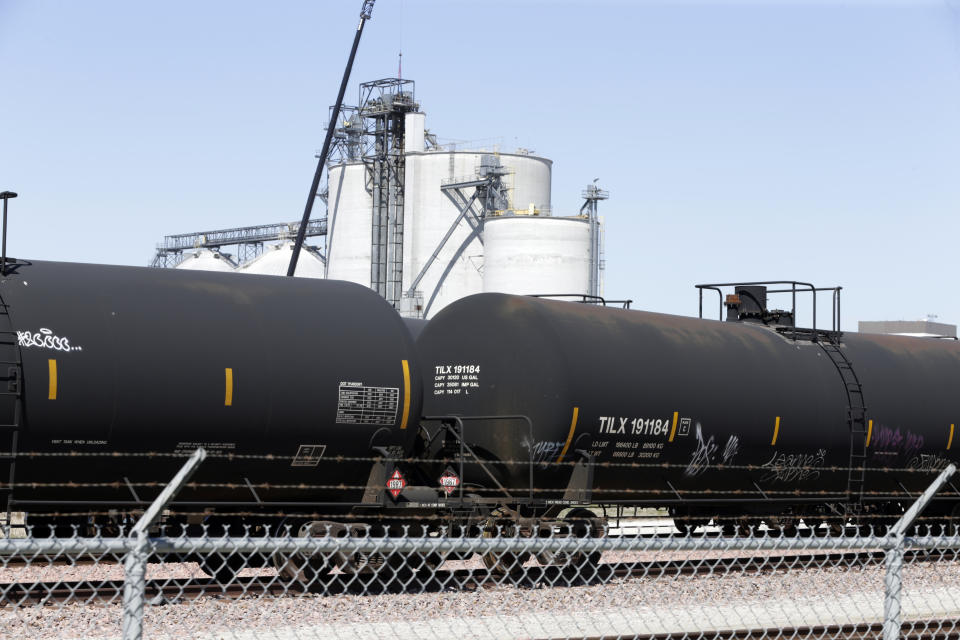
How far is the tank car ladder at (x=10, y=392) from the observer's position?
12.0 m

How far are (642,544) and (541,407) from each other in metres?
9.21

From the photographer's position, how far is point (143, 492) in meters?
13.0

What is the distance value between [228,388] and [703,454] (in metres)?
6.86

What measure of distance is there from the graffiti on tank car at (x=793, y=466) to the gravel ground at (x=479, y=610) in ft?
9.20

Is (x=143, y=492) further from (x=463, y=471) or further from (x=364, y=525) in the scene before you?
(x=463, y=471)

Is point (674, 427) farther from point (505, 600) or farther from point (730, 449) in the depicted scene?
point (505, 600)

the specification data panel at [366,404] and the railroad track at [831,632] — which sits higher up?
the specification data panel at [366,404]

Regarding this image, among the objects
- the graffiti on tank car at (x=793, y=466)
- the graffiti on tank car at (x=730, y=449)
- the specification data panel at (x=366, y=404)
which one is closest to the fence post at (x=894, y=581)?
the specification data panel at (x=366, y=404)

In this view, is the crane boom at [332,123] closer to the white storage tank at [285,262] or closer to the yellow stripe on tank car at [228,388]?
the white storage tank at [285,262]

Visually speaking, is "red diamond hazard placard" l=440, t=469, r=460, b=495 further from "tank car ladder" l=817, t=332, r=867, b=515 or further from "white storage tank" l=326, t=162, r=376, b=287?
"white storage tank" l=326, t=162, r=376, b=287

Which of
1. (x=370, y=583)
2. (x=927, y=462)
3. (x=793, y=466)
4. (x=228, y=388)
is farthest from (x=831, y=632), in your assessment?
(x=927, y=462)

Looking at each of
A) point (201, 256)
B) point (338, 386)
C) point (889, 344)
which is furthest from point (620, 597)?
point (201, 256)

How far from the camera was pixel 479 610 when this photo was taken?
467 inches

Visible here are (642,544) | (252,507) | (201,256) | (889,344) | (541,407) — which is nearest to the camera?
(642,544)
